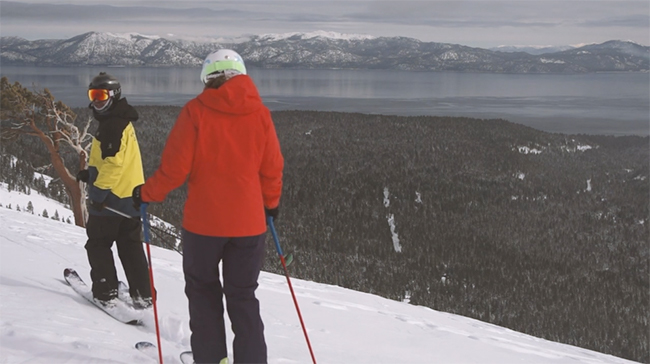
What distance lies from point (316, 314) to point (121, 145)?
151 inches

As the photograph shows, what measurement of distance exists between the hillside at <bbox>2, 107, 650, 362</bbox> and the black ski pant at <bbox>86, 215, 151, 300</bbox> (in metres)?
27.6

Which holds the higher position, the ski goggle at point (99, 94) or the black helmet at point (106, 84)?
the black helmet at point (106, 84)

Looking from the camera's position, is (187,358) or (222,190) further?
(187,358)

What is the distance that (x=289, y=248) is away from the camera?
4509 cm

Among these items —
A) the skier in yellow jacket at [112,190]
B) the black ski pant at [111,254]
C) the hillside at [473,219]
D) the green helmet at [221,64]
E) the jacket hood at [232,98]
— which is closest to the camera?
the jacket hood at [232,98]

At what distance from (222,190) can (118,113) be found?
6.17ft

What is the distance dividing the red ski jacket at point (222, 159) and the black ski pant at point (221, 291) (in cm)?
12

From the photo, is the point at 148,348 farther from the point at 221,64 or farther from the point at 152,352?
the point at 221,64

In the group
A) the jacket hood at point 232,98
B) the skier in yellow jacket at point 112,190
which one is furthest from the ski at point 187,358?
the jacket hood at point 232,98

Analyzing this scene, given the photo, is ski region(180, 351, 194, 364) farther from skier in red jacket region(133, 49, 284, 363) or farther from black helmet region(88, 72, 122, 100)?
black helmet region(88, 72, 122, 100)

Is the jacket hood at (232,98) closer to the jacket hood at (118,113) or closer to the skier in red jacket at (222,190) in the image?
the skier in red jacket at (222,190)

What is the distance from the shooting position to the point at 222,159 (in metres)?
3.69

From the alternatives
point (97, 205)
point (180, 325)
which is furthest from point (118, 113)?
point (180, 325)

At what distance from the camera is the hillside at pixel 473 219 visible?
41.1 meters
